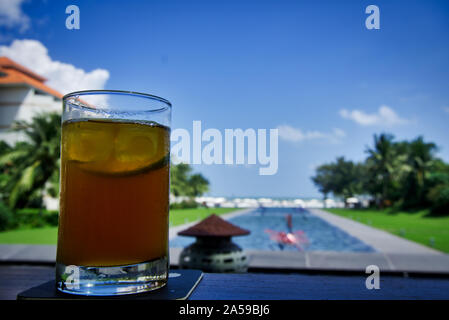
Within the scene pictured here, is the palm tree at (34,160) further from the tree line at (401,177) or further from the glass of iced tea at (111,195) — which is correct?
the tree line at (401,177)

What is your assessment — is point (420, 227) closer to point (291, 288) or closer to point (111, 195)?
point (291, 288)

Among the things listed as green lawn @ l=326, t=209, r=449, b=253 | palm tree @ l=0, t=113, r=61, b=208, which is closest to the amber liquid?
green lawn @ l=326, t=209, r=449, b=253

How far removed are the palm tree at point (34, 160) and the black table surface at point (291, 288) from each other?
14.4 meters

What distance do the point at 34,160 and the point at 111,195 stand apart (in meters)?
15.3

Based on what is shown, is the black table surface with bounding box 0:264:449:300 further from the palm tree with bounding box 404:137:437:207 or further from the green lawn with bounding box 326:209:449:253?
the palm tree with bounding box 404:137:437:207

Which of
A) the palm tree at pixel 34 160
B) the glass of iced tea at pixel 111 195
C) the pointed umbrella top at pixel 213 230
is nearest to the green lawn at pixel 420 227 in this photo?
the pointed umbrella top at pixel 213 230

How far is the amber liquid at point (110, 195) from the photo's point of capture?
1.87 ft

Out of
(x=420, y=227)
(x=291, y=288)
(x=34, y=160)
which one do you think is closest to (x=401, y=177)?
(x=420, y=227)

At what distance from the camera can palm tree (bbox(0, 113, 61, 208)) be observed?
539 inches

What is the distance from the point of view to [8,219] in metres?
13.4

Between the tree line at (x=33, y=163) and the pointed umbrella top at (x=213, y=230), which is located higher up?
the tree line at (x=33, y=163)

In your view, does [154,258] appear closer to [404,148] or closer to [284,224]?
[284,224]

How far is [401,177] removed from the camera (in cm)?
3338

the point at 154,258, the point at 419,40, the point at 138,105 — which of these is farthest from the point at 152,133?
the point at 419,40
